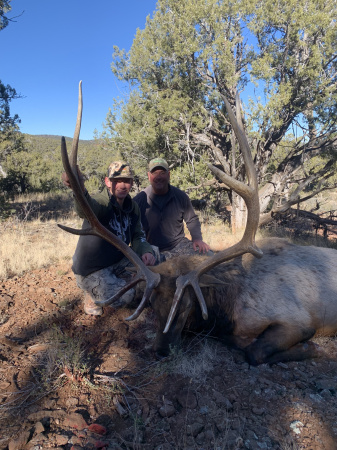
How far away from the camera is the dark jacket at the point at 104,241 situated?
4.11 metres

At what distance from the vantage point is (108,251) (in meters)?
4.27

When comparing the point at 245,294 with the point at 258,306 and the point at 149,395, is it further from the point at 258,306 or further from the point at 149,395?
the point at 149,395

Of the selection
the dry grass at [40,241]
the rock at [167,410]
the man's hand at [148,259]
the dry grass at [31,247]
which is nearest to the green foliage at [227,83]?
the dry grass at [40,241]

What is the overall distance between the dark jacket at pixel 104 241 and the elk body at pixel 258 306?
1128 mm

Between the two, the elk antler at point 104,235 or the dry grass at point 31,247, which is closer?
the elk antler at point 104,235

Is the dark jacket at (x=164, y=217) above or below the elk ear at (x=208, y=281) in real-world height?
above

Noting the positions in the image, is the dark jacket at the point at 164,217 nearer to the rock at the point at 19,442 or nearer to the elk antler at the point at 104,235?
the elk antler at the point at 104,235

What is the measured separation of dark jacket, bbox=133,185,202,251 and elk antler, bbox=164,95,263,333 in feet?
8.27

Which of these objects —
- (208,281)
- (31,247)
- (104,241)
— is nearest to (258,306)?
(208,281)

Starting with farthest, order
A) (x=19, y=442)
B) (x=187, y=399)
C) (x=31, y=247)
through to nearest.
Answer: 1. (x=31, y=247)
2. (x=187, y=399)
3. (x=19, y=442)

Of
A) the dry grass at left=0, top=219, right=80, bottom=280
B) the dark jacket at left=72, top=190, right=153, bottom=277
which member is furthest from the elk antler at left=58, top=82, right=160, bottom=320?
the dry grass at left=0, top=219, right=80, bottom=280

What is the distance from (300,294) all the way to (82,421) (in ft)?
8.95

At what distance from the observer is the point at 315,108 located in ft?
31.7

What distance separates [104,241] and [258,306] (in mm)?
2202
